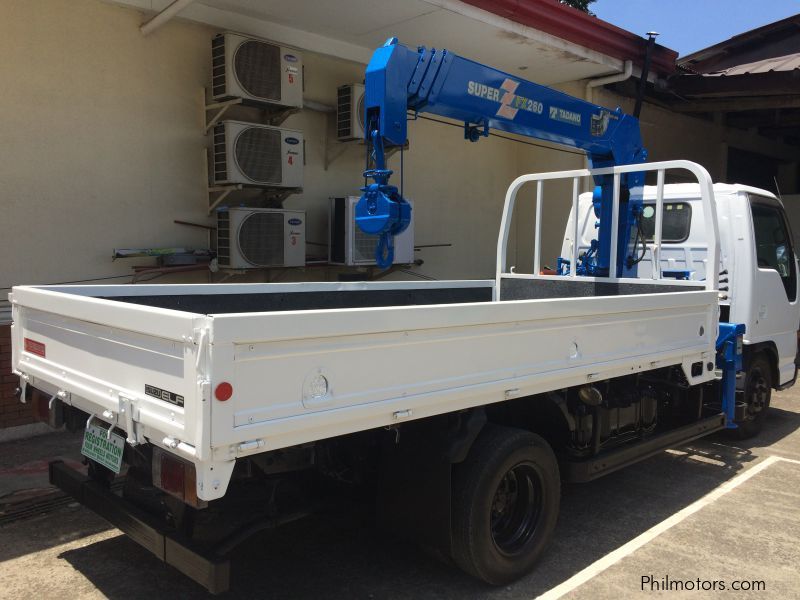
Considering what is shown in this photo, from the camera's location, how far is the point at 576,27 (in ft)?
28.0

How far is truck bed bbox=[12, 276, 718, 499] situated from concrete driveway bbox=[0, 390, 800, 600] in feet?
3.36

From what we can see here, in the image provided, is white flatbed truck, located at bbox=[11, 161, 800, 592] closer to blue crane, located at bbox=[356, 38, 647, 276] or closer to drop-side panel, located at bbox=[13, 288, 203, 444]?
drop-side panel, located at bbox=[13, 288, 203, 444]

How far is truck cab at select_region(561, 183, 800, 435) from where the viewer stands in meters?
5.70

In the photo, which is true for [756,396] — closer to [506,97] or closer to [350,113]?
[506,97]

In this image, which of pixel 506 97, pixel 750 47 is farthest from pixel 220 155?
pixel 750 47

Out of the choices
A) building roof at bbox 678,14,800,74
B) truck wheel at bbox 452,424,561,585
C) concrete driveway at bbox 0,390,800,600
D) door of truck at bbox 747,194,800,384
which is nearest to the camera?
truck wheel at bbox 452,424,561,585

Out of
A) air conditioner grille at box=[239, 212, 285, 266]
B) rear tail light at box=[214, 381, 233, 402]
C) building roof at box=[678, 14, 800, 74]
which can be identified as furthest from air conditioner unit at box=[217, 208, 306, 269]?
building roof at box=[678, 14, 800, 74]

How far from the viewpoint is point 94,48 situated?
629cm

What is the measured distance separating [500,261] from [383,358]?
3.47m

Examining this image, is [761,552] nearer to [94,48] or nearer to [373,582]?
[373,582]

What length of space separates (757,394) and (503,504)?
3.70 metres

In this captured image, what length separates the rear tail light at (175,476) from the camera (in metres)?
2.49

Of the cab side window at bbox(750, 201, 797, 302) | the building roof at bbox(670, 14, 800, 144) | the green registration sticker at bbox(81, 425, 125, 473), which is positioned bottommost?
the green registration sticker at bbox(81, 425, 125, 473)

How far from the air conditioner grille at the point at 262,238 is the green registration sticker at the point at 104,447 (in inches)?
151
